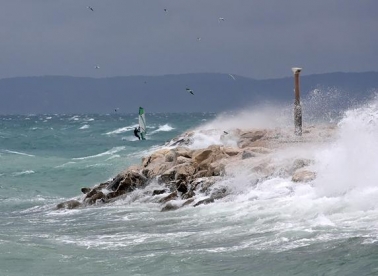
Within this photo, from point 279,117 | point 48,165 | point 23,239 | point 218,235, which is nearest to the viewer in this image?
point 218,235

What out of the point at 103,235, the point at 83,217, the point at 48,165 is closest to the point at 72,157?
the point at 48,165

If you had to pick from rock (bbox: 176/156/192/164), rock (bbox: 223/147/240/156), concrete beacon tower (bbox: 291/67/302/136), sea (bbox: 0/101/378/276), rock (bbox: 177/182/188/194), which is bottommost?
sea (bbox: 0/101/378/276)

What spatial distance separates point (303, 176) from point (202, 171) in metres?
3.83

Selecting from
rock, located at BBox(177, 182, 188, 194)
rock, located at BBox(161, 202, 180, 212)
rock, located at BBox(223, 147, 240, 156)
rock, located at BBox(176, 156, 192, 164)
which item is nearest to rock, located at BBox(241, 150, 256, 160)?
rock, located at BBox(223, 147, 240, 156)

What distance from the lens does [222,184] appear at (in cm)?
2305

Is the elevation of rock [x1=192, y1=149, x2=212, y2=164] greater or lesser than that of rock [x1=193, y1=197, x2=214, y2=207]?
greater

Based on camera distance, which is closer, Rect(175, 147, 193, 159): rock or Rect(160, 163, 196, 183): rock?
Rect(160, 163, 196, 183): rock

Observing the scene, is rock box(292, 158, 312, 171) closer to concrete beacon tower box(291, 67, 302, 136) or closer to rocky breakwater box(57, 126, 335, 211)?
rocky breakwater box(57, 126, 335, 211)

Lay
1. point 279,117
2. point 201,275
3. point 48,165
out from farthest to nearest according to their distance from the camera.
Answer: point 48,165, point 279,117, point 201,275

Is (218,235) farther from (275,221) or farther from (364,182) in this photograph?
(364,182)

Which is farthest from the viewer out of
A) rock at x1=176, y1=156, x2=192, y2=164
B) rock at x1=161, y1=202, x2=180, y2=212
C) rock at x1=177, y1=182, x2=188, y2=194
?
rock at x1=176, y1=156, x2=192, y2=164

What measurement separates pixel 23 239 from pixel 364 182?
23.5 feet

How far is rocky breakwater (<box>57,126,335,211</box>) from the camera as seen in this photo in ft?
74.5

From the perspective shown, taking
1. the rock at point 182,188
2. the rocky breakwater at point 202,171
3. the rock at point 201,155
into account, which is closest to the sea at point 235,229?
the rocky breakwater at point 202,171
